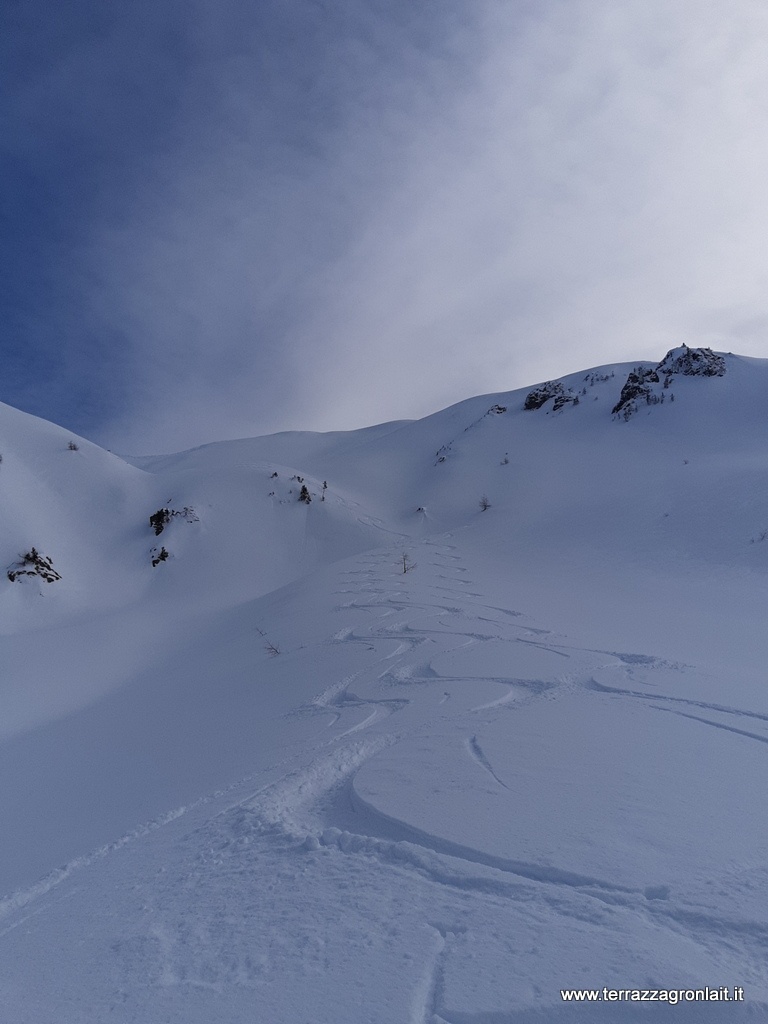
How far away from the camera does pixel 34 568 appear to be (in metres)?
9.52

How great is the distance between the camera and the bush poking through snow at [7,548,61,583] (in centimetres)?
924

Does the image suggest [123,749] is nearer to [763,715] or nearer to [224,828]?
[224,828]

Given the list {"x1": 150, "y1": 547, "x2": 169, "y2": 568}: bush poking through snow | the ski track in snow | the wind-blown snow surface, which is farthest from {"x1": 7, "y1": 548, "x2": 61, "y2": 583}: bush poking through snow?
the ski track in snow

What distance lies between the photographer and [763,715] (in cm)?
279

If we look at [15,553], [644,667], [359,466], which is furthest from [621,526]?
[359,466]

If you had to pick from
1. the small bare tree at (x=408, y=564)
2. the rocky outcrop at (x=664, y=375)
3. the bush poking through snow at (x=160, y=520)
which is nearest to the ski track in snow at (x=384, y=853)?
the small bare tree at (x=408, y=564)

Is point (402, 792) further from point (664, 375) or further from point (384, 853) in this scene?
point (664, 375)

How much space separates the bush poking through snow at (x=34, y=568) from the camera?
924 centimetres

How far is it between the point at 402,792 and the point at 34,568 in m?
10.1

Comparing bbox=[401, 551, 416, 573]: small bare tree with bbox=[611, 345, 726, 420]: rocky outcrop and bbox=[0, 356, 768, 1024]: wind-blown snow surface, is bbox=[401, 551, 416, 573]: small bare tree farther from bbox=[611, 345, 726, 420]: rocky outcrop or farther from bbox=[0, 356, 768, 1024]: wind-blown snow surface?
bbox=[611, 345, 726, 420]: rocky outcrop

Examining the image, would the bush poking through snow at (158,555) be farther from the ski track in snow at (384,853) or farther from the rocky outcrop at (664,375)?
the rocky outcrop at (664,375)

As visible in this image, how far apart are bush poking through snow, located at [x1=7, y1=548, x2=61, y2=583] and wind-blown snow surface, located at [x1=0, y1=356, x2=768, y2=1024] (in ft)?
0.76

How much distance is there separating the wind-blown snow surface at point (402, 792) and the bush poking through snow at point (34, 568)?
0.76ft

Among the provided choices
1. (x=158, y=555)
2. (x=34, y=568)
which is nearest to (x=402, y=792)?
(x=34, y=568)
